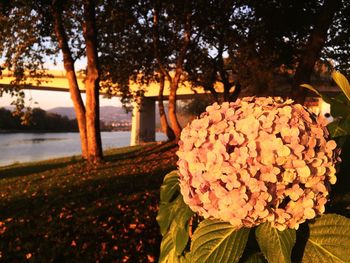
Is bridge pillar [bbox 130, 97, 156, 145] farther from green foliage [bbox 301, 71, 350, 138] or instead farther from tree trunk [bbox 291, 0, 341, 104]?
green foliage [bbox 301, 71, 350, 138]

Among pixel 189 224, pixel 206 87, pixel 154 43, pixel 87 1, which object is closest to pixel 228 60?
pixel 206 87

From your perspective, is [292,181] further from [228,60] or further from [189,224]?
[228,60]

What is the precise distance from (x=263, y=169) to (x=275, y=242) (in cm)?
31

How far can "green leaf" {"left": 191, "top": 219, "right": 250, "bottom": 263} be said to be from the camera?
1719mm

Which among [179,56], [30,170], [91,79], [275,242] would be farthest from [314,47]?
[30,170]

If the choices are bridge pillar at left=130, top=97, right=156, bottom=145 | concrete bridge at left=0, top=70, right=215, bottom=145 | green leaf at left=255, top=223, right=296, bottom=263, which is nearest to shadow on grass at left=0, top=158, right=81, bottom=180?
green leaf at left=255, top=223, right=296, bottom=263

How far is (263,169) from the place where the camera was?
67.6 inches

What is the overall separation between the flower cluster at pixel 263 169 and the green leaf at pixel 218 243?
0.18 feet

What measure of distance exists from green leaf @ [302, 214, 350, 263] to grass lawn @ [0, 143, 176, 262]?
4900 mm

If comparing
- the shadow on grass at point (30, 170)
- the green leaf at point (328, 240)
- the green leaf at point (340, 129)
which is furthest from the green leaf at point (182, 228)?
the shadow on grass at point (30, 170)

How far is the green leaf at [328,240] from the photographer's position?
1.72m

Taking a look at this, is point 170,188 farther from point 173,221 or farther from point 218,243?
point 218,243

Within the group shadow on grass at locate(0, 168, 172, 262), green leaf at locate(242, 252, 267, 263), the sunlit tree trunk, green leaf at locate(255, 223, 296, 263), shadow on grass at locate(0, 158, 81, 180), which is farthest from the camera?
the sunlit tree trunk

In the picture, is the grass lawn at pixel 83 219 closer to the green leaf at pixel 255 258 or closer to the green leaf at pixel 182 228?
the green leaf at pixel 182 228
